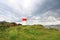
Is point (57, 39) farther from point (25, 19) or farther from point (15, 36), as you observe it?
point (25, 19)

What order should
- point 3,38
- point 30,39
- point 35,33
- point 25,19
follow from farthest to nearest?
point 25,19 → point 35,33 → point 3,38 → point 30,39

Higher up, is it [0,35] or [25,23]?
[25,23]

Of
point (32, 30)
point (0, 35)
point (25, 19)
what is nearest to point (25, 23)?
point (25, 19)

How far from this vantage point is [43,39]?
47.4 ft

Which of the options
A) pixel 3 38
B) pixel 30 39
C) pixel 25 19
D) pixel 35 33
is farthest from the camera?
pixel 25 19

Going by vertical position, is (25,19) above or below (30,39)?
above

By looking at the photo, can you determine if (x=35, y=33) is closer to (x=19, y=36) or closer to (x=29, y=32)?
(x=29, y=32)

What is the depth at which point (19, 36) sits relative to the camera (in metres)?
15.0

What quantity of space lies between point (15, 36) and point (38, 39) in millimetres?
2252

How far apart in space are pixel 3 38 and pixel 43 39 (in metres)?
3.92

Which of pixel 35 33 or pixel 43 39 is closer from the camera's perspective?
pixel 43 39

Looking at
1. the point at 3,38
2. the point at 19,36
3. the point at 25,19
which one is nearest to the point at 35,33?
the point at 19,36

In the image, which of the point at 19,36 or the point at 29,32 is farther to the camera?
the point at 29,32

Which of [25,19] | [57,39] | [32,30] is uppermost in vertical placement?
[25,19]
